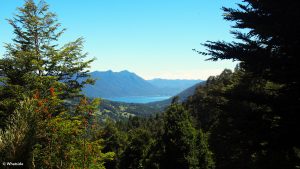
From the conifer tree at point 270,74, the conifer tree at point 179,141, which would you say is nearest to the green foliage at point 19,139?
the conifer tree at point 270,74

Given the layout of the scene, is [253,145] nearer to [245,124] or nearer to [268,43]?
[245,124]

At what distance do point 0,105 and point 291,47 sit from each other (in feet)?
45.0

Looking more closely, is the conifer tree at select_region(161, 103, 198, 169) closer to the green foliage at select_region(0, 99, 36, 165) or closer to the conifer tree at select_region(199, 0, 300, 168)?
the conifer tree at select_region(199, 0, 300, 168)

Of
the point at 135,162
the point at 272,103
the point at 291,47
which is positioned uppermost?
the point at 291,47

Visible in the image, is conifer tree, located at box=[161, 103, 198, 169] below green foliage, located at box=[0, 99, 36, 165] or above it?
below

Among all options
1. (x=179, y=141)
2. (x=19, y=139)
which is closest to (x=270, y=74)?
(x=19, y=139)

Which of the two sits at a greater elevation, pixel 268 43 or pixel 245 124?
pixel 268 43

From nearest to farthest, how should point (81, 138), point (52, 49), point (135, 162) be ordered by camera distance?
point (81, 138), point (52, 49), point (135, 162)

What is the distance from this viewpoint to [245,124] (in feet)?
20.7

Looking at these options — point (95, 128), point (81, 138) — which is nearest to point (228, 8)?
point (95, 128)

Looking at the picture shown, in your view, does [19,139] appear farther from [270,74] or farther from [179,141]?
[179,141]

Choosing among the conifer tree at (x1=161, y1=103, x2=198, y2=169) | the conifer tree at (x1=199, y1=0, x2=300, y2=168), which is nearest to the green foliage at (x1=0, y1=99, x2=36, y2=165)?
the conifer tree at (x1=199, y1=0, x2=300, y2=168)

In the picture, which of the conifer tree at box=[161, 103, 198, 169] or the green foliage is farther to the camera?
the conifer tree at box=[161, 103, 198, 169]

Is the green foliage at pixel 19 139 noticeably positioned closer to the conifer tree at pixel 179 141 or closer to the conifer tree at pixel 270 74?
the conifer tree at pixel 270 74
